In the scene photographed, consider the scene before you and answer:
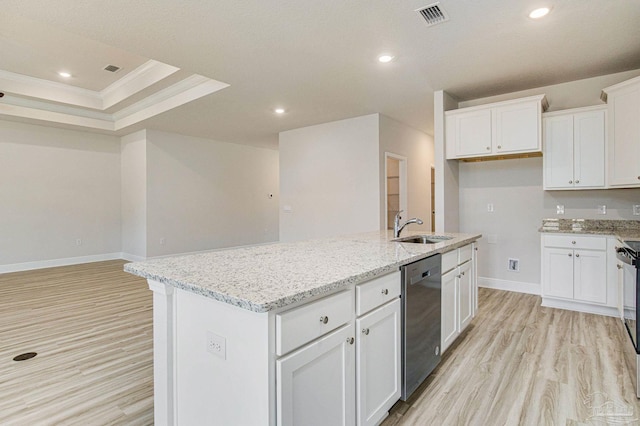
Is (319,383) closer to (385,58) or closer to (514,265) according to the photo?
(385,58)

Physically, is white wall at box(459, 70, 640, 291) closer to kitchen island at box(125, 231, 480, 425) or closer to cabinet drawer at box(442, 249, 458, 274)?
cabinet drawer at box(442, 249, 458, 274)

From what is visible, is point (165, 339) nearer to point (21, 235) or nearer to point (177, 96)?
point (177, 96)

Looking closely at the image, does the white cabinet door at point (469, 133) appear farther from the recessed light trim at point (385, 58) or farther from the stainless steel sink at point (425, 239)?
the stainless steel sink at point (425, 239)

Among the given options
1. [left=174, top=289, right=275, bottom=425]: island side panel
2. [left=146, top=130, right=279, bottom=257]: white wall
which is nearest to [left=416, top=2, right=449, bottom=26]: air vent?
[left=174, top=289, right=275, bottom=425]: island side panel

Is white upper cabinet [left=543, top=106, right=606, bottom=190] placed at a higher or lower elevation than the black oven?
higher

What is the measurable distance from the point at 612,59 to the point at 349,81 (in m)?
2.71

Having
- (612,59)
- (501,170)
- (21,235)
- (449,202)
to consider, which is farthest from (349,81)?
(21,235)

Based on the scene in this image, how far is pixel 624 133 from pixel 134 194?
769 centimetres

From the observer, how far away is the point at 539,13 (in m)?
2.55

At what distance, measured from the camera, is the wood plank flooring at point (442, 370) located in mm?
1888

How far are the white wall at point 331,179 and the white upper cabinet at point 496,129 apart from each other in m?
1.38

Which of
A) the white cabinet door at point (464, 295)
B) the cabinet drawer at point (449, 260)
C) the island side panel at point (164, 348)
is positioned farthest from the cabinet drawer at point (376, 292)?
the white cabinet door at point (464, 295)

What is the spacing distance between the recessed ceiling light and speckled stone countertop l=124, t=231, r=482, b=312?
6.38 feet

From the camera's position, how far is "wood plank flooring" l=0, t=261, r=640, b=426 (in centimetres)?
189
